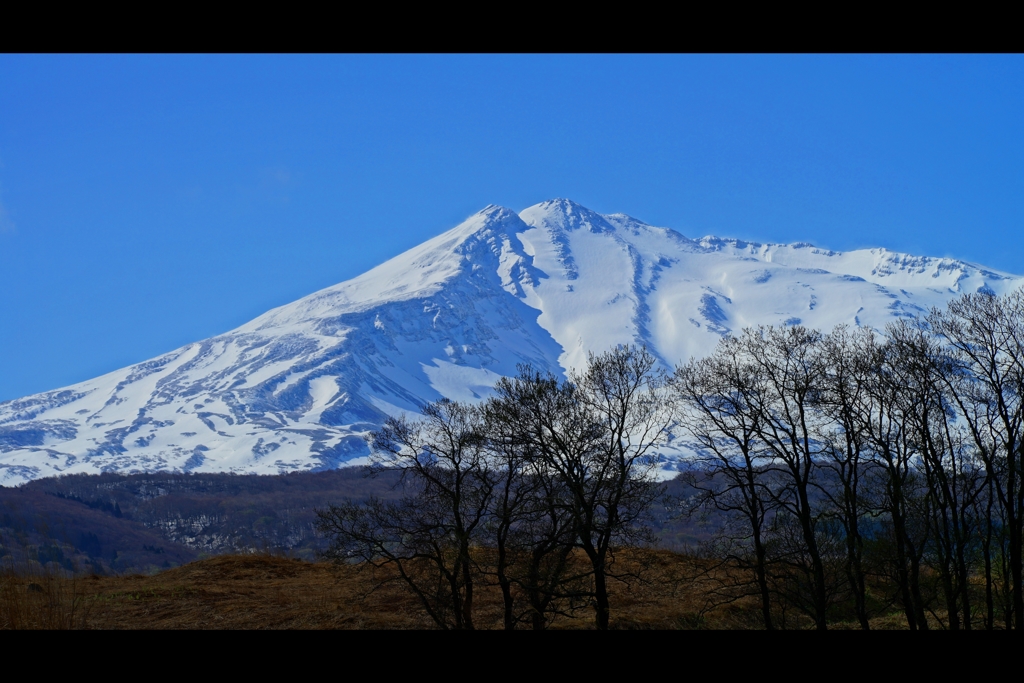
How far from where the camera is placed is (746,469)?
18172 mm

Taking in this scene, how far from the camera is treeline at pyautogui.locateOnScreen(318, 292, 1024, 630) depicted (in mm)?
16844

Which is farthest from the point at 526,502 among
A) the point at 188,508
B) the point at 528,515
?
the point at 188,508

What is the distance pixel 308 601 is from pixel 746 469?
12.6 m

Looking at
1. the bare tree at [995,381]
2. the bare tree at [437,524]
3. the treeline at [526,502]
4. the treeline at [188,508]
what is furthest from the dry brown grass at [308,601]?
the treeline at [188,508]

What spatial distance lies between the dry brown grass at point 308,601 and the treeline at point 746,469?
2.07 meters

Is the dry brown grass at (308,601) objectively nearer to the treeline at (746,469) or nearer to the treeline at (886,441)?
the treeline at (746,469)

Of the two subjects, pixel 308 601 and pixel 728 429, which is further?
pixel 308 601

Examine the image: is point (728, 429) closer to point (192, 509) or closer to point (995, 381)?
point (995, 381)
